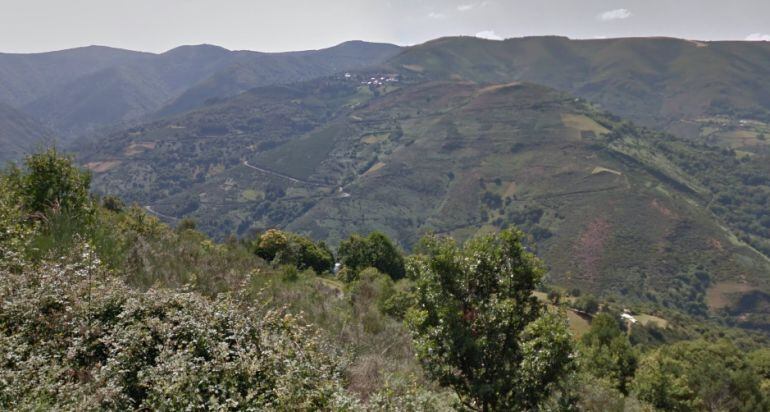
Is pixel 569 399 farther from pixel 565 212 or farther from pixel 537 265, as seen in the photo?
pixel 565 212

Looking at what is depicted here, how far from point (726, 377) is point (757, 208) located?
200m

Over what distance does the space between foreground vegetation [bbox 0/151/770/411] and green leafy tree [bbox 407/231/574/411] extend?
0.09 feet

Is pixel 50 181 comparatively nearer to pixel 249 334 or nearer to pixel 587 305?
pixel 249 334

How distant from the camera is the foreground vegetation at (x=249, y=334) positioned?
19.0 ft

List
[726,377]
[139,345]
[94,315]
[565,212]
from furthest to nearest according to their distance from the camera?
[565,212]
[726,377]
[94,315]
[139,345]

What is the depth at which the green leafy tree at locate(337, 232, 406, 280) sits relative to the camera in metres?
52.8

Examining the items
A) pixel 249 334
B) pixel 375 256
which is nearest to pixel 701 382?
pixel 375 256

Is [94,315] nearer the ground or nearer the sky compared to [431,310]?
nearer the sky

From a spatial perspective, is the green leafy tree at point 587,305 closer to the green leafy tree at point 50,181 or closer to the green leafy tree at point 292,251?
the green leafy tree at point 292,251

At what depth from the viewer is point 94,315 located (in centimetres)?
684

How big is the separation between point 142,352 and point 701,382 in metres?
43.2

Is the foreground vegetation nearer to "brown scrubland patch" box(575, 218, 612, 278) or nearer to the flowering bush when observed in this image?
the flowering bush

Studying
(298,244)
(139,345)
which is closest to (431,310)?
(139,345)

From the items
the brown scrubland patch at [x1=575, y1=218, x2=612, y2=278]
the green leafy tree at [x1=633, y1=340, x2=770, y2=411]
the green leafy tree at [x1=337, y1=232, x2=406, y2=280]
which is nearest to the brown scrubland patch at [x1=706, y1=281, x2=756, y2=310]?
the brown scrubland patch at [x1=575, y1=218, x2=612, y2=278]
